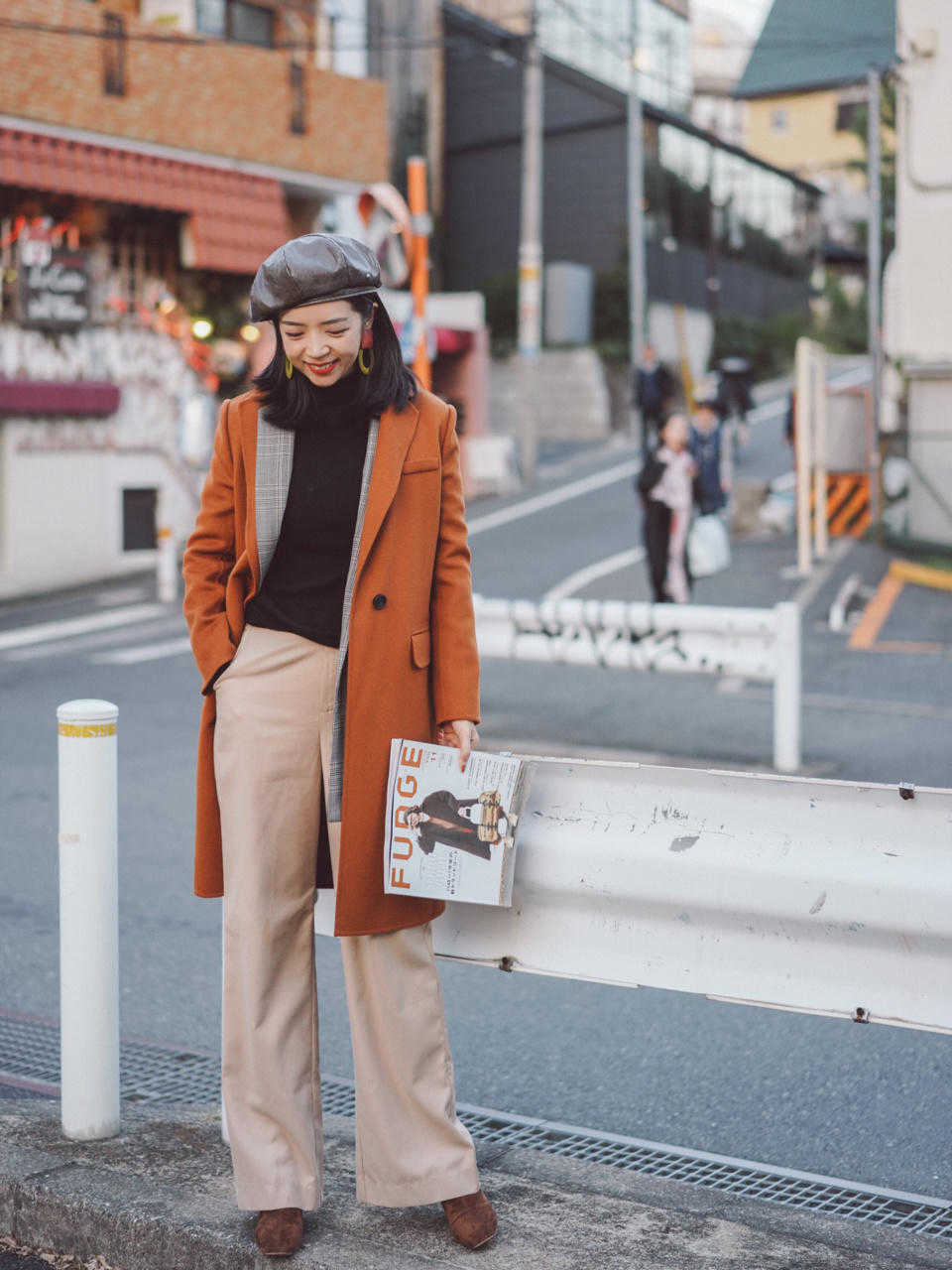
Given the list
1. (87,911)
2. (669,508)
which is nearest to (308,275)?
(87,911)

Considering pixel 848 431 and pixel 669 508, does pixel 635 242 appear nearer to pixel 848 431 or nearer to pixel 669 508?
pixel 848 431

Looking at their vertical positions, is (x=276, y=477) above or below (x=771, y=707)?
above

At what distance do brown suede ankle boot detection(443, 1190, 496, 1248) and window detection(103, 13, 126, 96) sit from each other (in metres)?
18.1

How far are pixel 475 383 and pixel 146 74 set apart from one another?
9.36 metres

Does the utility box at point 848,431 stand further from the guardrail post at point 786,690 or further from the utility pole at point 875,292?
the guardrail post at point 786,690

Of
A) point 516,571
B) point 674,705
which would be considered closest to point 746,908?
point 674,705

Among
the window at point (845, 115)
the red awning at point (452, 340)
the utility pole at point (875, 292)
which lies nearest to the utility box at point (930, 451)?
the utility pole at point (875, 292)

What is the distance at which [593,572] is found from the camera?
58.7 feet

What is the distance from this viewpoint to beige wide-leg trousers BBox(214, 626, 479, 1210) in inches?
125

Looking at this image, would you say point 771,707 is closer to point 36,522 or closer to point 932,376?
point 932,376

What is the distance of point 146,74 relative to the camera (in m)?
19.7

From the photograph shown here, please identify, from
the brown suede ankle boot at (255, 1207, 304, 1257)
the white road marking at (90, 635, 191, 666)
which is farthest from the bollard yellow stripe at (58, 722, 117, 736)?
the white road marking at (90, 635, 191, 666)

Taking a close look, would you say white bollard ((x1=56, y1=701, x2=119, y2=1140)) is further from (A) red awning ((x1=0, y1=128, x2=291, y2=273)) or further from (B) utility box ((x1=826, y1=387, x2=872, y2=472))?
(B) utility box ((x1=826, y1=387, x2=872, y2=472))

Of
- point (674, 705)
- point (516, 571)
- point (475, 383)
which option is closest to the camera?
point (674, 705)
